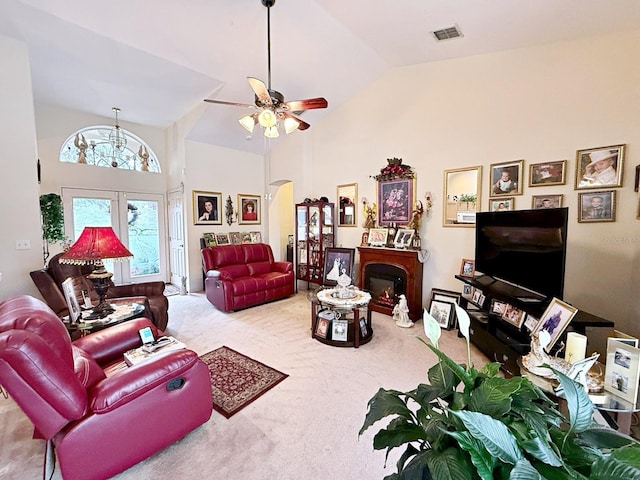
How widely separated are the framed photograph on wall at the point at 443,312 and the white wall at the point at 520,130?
1.06ft

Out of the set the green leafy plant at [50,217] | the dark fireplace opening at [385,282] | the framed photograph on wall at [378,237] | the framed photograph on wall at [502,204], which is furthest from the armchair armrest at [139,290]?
the framed photograph on wall at [502,204]

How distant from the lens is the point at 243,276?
501 centimetres

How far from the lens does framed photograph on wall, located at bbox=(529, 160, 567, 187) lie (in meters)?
3.05

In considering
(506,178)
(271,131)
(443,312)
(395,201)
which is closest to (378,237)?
(395,201)

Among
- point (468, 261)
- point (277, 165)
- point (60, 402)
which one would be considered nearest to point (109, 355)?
point (60, 402)

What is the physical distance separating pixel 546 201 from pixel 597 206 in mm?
427

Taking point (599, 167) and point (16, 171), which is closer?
point (599, 167)

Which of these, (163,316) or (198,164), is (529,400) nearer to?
(163,316)

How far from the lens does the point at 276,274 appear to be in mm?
5176

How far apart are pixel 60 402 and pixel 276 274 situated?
12.7 feet

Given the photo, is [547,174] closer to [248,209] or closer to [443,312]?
[443,312]

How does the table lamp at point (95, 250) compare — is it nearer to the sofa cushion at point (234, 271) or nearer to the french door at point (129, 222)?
the sofa cushion at point (234, 271)

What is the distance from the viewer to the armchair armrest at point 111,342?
2.05m

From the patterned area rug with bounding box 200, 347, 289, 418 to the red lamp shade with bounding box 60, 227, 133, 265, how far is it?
4.56 ft
